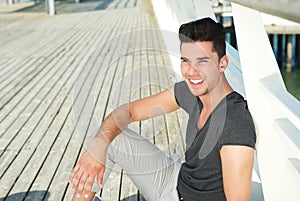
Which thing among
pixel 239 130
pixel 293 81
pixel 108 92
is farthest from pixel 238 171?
pixel 293 81

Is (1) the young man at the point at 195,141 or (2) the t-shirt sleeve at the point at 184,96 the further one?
(2) the t-shirt sleeve at the point at 184,96

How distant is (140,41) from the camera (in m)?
9.18

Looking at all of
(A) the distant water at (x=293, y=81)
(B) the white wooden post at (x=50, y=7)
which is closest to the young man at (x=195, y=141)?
(A) the distant water at (x=293, y=81)

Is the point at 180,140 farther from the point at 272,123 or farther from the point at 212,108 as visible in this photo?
the point at 272,123

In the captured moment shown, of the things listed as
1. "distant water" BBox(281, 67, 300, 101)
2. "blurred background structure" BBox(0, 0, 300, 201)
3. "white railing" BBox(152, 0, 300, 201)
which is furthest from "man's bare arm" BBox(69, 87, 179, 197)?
"distant water" BBox(281, 67, 300, 101)

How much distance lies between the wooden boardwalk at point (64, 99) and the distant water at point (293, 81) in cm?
476

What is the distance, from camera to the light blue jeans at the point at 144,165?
2.03 m

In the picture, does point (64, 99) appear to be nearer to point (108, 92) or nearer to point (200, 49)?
point (108, 92)

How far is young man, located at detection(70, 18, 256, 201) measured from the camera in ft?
4.83

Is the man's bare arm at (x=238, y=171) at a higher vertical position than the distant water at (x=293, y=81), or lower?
higher

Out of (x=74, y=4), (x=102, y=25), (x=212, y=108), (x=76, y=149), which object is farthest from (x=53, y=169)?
(x=74, y=4)

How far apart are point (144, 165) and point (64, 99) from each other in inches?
131

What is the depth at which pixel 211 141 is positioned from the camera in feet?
5.20

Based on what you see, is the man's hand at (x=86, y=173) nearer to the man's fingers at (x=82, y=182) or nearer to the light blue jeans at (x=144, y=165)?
the man's fingers at (x=82, y=182)
